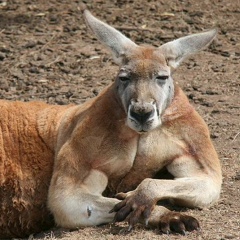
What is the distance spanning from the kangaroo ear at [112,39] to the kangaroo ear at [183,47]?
0.86ft

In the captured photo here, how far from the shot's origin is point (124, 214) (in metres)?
5.74

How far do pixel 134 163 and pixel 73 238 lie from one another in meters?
0.73

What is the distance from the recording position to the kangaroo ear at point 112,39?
21.0ft

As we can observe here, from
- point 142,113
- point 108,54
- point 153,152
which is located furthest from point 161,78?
point 108,54

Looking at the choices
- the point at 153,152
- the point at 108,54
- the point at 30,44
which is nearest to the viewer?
the point at 153,152

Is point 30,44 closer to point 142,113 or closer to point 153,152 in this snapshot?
point 153,152

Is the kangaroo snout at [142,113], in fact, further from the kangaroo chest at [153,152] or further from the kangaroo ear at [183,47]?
the kangaroo ear at [183,47]

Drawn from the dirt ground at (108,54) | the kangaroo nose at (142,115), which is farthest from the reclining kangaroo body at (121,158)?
the dirt ground at (108,54)

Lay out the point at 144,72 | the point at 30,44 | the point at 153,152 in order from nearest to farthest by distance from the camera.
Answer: the point at 144,72 → the point at 153,152 → the point at 30,44

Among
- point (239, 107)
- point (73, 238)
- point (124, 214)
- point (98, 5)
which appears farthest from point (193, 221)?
point (98, 5)

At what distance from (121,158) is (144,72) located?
2.05 feet

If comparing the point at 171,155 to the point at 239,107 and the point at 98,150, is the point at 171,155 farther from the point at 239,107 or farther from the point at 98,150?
the point at 239,107

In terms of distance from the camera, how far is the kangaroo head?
19.2 feet

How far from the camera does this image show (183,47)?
6.45 meters
